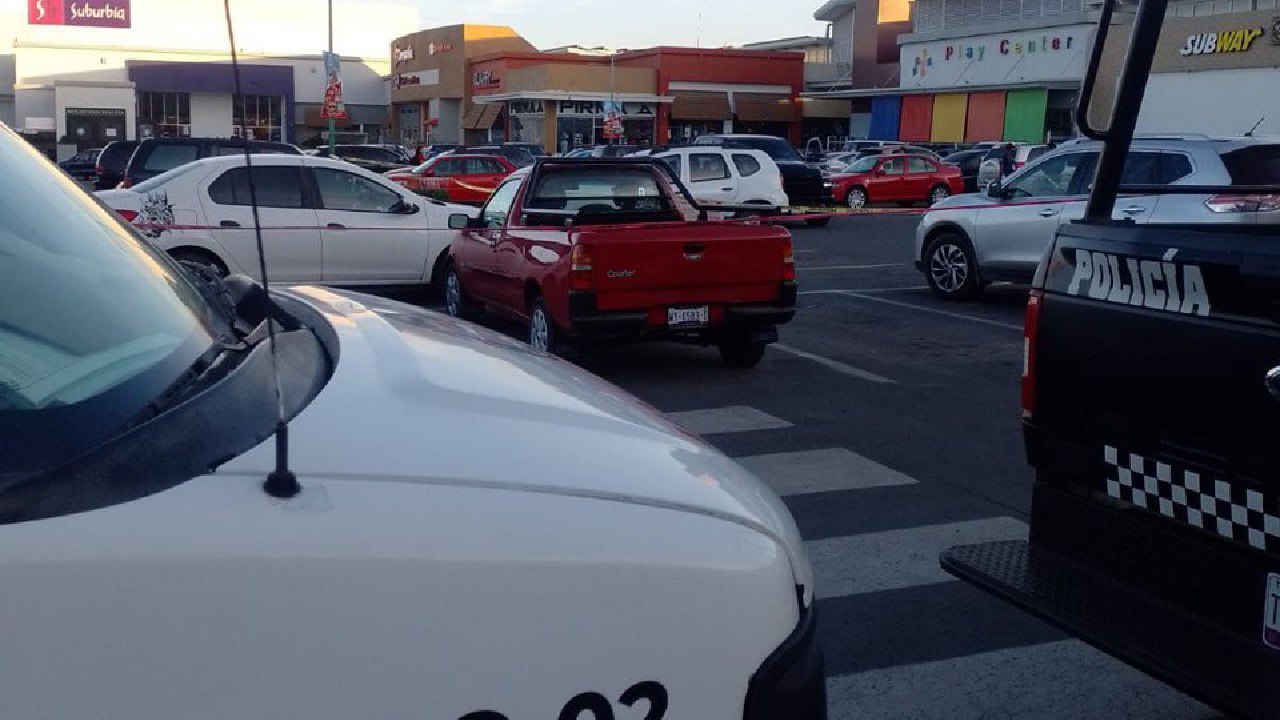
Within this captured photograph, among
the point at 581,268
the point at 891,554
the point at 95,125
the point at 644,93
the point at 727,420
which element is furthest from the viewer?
the point at 644,93

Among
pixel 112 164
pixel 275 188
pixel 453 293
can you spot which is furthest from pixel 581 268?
pixel 112 164

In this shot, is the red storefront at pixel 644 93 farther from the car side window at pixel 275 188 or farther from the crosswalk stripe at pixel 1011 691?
the crosswalk stripe at pixel 1011 691

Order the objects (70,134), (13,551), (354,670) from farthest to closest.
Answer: (70,134) → (354,670) → (13,551)

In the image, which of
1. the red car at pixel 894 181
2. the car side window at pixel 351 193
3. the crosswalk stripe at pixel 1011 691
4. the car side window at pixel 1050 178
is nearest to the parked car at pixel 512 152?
the red car at pixel 894 181

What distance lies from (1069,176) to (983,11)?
5156 centimetres

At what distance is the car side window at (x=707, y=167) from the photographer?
2494 cm

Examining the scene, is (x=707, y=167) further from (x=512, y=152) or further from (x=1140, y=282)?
(x=1140, y=282)

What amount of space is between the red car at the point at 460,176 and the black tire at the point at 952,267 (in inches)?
572

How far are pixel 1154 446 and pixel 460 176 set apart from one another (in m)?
26.5

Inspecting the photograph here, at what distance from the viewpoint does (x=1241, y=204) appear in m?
10.3

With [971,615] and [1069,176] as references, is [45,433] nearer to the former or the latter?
[971,615]

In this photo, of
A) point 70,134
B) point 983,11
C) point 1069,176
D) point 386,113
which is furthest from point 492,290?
point 386,113

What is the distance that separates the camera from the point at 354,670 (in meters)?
1.60

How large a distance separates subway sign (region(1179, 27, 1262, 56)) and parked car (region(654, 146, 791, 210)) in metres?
17.9
